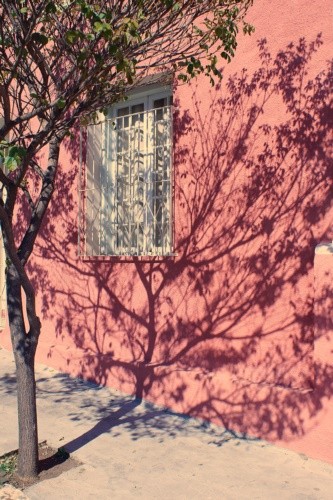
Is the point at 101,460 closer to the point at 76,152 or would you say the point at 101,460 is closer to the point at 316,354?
the point at 316,354

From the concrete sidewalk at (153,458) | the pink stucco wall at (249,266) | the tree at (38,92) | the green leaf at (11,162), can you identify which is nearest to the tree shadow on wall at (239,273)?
the pink stucco wall at (249,266)

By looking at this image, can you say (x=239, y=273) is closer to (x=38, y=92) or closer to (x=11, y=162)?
(x=38, y=92)

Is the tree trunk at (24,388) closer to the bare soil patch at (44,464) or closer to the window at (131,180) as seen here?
the bare soil patch at (44,464)

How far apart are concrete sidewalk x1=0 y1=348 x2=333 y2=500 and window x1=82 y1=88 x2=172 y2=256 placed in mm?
1836

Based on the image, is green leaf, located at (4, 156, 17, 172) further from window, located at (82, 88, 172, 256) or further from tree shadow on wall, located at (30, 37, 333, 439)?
window, located at (82, 88, 172, 256)

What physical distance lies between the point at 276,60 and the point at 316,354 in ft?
8.84

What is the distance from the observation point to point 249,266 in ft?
15.8

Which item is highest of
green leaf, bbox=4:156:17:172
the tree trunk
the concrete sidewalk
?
green leaf, bbox=4:156:17:172

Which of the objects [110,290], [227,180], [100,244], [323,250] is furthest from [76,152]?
[323,250]

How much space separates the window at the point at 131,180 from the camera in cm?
582

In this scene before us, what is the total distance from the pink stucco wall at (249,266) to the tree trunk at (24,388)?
1760 mm

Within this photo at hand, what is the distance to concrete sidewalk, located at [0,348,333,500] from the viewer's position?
3.55m

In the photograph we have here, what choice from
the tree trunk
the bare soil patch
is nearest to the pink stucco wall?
the bare soil patch

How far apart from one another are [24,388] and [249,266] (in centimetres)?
230
